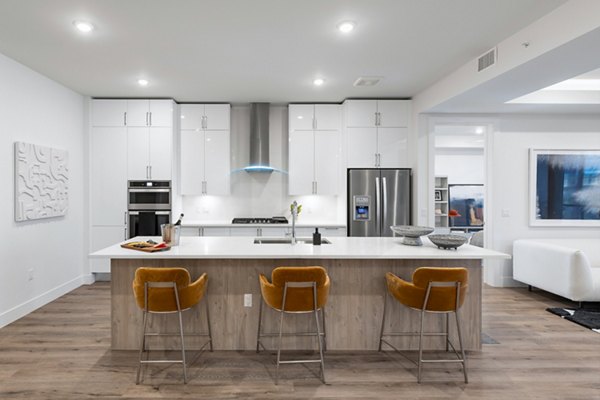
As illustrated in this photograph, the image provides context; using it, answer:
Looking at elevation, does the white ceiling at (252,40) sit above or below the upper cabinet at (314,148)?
above

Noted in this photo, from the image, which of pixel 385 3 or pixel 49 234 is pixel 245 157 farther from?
pixel 385 3

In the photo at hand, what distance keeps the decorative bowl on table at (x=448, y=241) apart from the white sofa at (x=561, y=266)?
210cm

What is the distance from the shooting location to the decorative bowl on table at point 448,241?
309 cm

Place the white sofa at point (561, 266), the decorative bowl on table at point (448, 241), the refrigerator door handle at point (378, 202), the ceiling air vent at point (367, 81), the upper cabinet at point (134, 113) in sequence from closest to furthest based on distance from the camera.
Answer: the decorative bowl on table at point (448, 241), the white sofa at point (561, 266), the ceiling air vent at point (367, 81), the refrigerator door handle at point (378, 202), the upper cabinet at point (134, 113)

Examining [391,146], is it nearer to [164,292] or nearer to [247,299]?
[247,299]

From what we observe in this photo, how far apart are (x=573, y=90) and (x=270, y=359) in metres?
5.03

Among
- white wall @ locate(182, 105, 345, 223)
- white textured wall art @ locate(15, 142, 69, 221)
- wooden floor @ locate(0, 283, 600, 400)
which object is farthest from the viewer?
white wall @ locate(182, 105, 345, 223)

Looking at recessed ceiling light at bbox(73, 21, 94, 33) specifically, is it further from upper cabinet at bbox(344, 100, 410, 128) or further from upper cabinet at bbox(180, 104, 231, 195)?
upper cabinet at bbox(344, 100, 410, 128)

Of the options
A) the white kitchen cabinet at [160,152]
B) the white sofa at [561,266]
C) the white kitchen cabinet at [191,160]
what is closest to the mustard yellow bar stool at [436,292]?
the white sofa at [561,266]

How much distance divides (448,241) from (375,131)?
2727 millimetres

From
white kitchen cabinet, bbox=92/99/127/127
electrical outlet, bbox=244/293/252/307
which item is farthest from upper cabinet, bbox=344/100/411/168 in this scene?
white kitchen cabinet, bbox=92/99/127/127

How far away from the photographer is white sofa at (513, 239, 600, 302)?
418 centimetres

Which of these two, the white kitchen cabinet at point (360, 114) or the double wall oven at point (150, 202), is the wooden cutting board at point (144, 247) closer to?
the double wall oven at point (150, 202)

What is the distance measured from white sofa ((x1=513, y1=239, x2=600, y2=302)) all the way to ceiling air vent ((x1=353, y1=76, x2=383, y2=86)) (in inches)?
120
